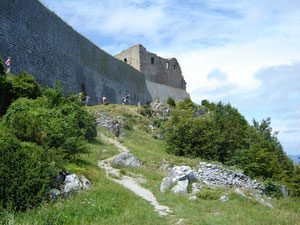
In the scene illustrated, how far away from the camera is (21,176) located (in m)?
6.31

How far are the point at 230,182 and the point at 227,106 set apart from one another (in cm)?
2208

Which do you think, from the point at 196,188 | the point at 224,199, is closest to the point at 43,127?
the point at 196,188

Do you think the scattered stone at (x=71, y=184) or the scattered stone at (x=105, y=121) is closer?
the scattered stone at (x=71, y=184)

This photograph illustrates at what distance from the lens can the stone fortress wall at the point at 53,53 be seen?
54.3ft

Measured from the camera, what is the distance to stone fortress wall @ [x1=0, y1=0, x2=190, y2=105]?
54.3 feet

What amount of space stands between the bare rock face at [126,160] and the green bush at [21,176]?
18.2ft

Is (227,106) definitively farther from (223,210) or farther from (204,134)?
(223,210)

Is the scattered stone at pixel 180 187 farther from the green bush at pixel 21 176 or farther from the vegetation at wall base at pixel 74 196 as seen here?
the green bush at pixel 21 176

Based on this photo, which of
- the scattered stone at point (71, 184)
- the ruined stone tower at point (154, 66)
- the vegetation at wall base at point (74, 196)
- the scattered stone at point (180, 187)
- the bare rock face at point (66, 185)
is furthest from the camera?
the ruined stone tower at point (154, 66)

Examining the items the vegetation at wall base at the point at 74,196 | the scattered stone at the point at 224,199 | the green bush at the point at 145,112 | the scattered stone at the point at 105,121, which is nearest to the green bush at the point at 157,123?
the green bush at the point at 145,112

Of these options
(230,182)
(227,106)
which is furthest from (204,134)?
(227,106)

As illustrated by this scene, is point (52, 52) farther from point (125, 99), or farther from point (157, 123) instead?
point (125, 99)

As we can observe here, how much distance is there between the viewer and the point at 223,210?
22.9ft

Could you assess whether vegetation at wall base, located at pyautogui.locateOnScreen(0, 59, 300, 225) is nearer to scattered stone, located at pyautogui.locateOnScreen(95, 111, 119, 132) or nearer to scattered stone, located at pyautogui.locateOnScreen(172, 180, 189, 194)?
scattered stone, located at pyautogui.locateOnScreen(172, 180, 189, 194)
